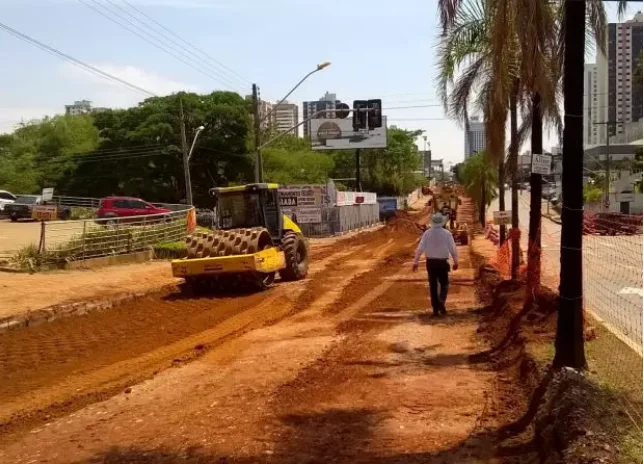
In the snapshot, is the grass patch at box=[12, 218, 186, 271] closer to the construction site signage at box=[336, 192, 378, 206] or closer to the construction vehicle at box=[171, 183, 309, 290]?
the construction vehicle at box=[171, 183, 309, 290]

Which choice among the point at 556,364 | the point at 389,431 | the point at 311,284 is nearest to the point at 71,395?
A: the point at 389,431

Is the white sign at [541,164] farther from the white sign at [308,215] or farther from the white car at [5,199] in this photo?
the white car at [5,199]

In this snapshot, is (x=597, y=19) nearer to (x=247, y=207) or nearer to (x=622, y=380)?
(x=622, y=380)

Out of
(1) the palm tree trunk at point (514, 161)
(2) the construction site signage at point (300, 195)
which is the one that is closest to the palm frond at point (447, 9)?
(1) the palm tree trunk at point (514, 161)

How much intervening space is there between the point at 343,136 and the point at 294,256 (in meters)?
55.2

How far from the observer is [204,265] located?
1622 cm

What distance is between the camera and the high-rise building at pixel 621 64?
7.84 m

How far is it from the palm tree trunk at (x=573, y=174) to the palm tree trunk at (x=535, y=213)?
13.6 ft

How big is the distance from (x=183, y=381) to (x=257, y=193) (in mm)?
10547

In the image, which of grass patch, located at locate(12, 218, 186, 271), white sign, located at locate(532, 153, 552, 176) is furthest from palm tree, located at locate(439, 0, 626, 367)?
grass patch, located at locate(12, 218, 186, 271)

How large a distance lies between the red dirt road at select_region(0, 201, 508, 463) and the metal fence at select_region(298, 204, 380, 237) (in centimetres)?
2865

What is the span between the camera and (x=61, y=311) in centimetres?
1386

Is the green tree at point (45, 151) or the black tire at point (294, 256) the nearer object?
the black tire at point (294, 256)

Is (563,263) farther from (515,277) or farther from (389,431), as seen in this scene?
(515,277)
